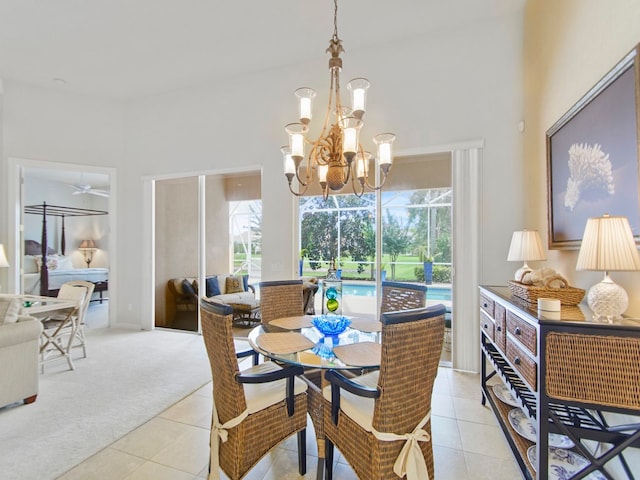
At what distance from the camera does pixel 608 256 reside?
4.63ft

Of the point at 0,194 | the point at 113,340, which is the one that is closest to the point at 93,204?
the point at 0,194

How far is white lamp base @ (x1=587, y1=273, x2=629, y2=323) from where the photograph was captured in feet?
4.82

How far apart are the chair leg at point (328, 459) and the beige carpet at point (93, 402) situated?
5.21ft

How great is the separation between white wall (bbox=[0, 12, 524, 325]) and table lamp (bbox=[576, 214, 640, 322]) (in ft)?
6.70

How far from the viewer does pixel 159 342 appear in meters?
4.52

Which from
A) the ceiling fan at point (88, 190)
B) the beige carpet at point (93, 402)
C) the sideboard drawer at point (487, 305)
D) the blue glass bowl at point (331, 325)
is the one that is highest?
the ceiling fan at point (88, 190)

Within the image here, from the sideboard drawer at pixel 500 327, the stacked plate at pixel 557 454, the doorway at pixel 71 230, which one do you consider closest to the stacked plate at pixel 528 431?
the stacked plate at pixel 557 454

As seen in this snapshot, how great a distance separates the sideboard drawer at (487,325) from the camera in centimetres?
240

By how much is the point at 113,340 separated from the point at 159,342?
2.31 ft

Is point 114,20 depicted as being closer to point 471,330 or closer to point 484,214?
point 484,214

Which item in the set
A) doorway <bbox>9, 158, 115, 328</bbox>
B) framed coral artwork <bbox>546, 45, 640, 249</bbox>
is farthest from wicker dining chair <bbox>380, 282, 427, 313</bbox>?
doorway <bbox>9, 158, 115, 328</bbox>

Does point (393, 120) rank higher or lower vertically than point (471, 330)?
higher

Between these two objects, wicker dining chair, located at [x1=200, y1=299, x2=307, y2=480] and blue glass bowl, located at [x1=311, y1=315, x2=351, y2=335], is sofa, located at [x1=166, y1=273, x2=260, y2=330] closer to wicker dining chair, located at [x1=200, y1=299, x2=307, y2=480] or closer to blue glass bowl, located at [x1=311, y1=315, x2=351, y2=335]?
blue glass bowl, located at [x1=311, y1=315, x2=351, y2=335]

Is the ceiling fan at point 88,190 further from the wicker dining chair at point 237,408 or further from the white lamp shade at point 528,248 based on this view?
the white lamp shade at point 528,248
